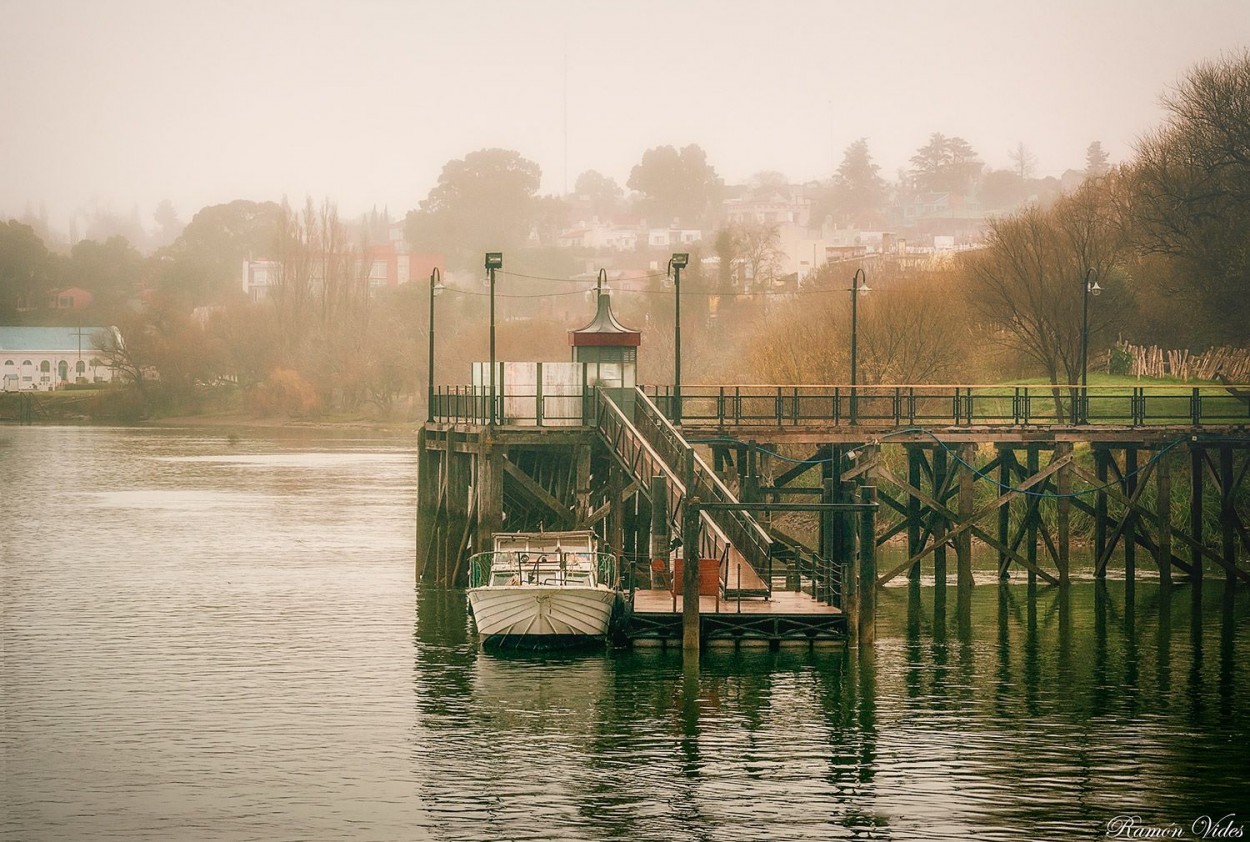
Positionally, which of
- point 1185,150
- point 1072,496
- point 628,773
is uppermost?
point 1185,150

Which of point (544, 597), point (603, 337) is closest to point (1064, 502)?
point (603, 337)

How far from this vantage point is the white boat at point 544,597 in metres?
40.7

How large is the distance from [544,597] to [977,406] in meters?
35.8

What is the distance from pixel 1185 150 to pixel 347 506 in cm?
4260

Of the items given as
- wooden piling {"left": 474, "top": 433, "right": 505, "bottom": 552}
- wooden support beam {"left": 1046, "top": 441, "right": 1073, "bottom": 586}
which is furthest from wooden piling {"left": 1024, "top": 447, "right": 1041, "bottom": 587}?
wooden piling {"left": 474, "top": 433, "right": 505, "bottom": 552}

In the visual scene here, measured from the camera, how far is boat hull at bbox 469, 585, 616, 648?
133ft

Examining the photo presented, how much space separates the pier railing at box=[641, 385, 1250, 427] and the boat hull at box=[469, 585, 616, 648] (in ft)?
30.9

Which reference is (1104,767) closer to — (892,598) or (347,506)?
(892,598)

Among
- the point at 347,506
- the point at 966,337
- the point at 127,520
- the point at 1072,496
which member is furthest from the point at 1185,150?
the point at 127,520

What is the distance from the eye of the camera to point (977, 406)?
7206 cm

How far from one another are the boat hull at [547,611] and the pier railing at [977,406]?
9.42m

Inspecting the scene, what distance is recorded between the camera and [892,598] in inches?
2050

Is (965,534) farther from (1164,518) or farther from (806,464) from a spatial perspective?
(1164,518)

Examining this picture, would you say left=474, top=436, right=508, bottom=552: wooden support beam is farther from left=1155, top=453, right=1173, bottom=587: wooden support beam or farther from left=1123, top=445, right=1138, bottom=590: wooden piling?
left=1155, top=453, right=1173, bottom=587: wooden support beam
